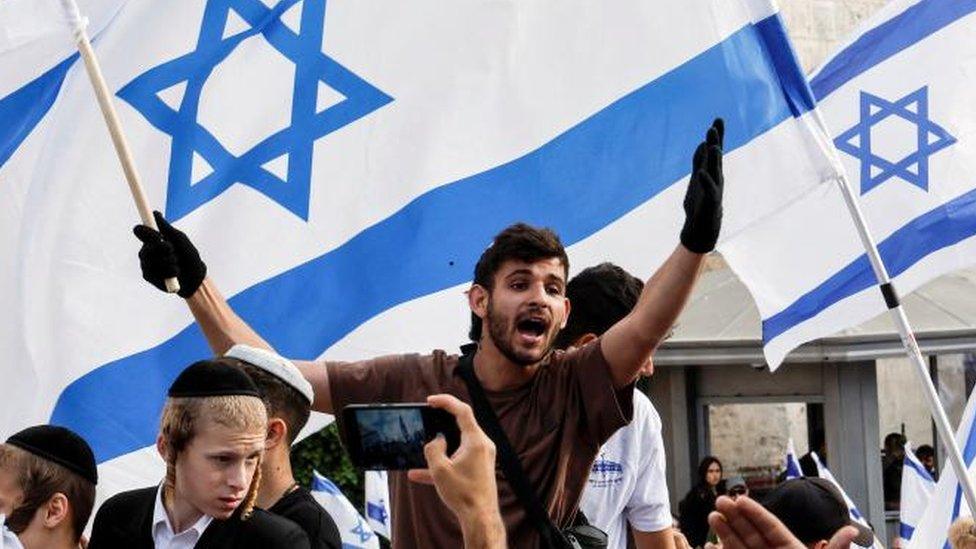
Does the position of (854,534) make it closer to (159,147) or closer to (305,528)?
(305,528)

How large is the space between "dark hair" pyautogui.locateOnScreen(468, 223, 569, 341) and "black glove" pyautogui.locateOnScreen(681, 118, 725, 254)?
0.36 meters

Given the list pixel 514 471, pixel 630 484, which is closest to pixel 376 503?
pixel 630 484

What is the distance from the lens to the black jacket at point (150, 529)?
4.43m

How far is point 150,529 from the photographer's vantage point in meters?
4.55

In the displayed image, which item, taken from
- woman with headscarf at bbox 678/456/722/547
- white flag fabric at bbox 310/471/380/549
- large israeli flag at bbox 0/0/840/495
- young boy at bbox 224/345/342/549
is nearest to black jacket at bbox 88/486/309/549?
young boy at bbox 224/345/342/549

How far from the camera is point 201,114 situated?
21.5 feet

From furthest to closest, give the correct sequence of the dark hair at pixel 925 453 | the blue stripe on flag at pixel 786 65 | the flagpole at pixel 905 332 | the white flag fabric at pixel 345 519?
1. the dark hair at pixel 925 453
2. the white flag fabric at pixel 345 519
3. the blue stripe on flag at pixel 786 65
4. the flagpole at pixel 905 332

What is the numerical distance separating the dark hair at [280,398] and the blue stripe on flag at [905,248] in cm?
255

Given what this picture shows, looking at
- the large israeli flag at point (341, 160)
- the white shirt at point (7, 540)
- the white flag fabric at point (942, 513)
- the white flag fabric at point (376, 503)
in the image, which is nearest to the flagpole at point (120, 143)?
the large israeli flag at point (341, 160)

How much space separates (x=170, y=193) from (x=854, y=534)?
12.5 ft

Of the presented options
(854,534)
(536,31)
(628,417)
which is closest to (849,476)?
(536,31)

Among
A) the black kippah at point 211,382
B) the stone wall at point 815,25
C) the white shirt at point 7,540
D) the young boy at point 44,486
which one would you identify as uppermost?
the stone wall at point 815,25

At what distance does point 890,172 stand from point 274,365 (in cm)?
337

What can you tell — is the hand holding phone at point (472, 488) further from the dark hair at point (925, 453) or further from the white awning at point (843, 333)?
the dark hair at point (925, 453)
